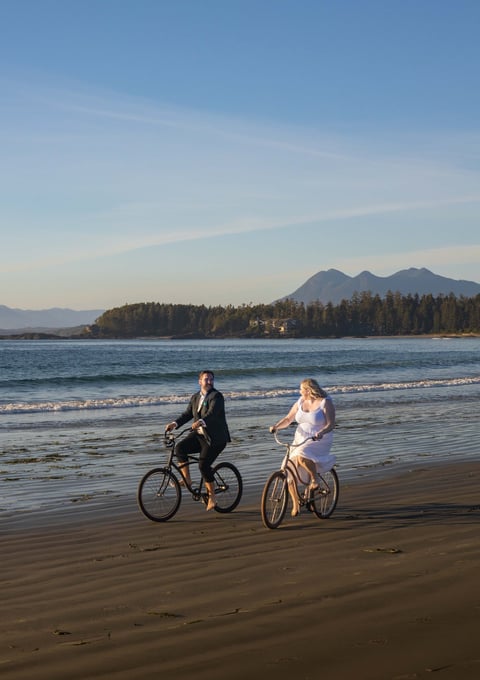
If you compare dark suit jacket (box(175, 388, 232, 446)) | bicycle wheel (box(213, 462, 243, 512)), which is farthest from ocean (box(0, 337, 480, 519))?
dark suit jacket (box(175, 388, 232, 446))

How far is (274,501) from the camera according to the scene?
8844mm

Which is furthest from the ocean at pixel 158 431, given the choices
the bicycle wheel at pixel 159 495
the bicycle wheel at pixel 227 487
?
the bicycle wheel at pixel 227 487

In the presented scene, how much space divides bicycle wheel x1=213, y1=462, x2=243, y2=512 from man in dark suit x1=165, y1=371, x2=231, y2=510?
5.8 inches

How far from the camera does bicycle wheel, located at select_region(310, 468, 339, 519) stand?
9305 mm

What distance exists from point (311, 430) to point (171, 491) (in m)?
1.85

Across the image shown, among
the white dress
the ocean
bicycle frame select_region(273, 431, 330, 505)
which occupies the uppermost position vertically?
the white dress

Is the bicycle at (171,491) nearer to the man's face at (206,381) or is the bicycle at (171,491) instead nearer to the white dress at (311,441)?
the man's face at (206,381)

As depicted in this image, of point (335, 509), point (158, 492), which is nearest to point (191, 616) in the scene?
point (158, 492)

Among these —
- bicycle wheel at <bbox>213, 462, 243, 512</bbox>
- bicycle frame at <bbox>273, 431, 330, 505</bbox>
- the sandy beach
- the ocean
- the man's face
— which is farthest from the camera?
the ocean

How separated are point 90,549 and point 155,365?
5482cm

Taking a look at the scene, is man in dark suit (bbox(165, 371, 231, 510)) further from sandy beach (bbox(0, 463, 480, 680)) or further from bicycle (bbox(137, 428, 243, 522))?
sandy beach (bbox(0, 463, 480, 680))

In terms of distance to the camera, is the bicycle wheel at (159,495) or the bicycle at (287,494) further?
the bicycle wheel at (159,495)

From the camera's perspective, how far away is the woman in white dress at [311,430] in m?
9.18

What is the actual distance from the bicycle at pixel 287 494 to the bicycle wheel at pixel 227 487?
0.90m
